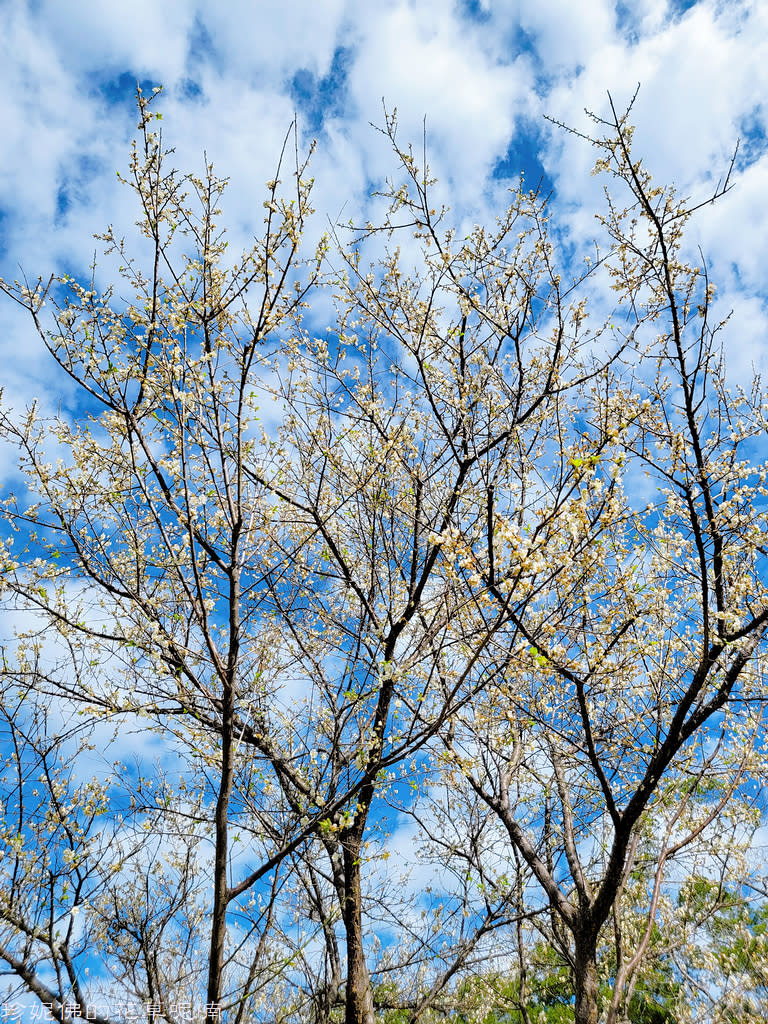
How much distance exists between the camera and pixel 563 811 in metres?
7.15

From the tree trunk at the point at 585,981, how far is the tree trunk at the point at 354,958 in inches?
77.7

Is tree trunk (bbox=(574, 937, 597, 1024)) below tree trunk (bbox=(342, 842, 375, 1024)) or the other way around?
below

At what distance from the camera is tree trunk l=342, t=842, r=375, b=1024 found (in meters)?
5.69

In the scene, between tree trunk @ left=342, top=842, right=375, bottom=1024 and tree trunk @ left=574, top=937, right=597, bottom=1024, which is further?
tree trunk @ left=342, top=842, right=375, bottom=1024

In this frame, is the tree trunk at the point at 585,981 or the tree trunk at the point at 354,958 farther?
the tree trunk at the point at 354,958

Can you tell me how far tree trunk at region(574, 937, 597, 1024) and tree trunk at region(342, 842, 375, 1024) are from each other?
1.97m

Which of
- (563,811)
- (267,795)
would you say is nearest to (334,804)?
(267,795)

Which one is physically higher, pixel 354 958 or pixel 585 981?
pixel 354 958

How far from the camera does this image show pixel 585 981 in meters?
5.60

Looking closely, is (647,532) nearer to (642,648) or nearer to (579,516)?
(642,648)

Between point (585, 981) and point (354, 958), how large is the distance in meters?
2.15

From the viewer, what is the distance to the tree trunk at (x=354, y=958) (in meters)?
5.69

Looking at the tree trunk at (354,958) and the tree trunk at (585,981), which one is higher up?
the tree trunk at (354,958)

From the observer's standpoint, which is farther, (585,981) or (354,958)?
(354,958)
